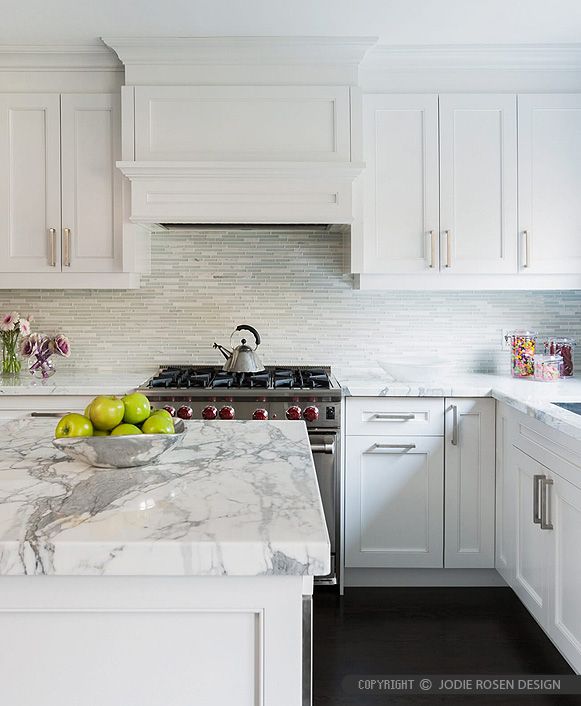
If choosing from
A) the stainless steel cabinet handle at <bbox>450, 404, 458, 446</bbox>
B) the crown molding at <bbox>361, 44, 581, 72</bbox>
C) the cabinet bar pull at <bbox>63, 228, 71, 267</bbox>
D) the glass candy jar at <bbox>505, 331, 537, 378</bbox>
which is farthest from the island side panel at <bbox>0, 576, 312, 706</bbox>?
the crown molding at <bbox>361, 44, 581, 72</bbox>

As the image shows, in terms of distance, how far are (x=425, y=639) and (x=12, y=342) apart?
2.41 meters

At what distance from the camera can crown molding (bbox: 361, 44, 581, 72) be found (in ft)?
10.1

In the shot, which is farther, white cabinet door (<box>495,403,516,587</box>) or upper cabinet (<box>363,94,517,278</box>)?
upper cabinet (<box>363,94,517,278</box>)

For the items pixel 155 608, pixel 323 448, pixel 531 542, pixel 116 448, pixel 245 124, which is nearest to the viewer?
pixel 155 608

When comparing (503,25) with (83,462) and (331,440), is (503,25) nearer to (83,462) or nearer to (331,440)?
(331,440)

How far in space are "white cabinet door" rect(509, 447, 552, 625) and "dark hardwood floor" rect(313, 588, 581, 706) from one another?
0.51 ft

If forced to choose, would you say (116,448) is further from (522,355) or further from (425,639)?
(522,355)

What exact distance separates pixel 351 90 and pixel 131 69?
1.03 m

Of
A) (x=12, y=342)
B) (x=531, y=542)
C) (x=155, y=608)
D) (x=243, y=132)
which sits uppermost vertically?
(x=243, y=132)

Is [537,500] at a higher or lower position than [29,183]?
lower

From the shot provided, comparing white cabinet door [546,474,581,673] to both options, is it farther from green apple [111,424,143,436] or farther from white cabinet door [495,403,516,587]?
green apple [111,424,143,436]

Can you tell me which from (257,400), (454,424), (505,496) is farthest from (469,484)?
(257,400)

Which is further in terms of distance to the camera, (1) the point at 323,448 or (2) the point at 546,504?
(1) the point at 323,448

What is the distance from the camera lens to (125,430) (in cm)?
142
